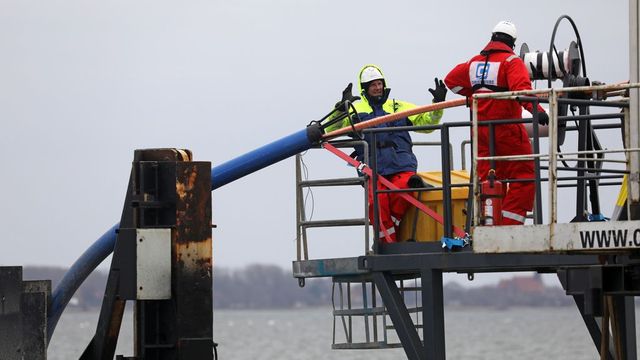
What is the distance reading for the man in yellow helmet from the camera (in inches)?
576

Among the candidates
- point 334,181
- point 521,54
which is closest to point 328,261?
point 334,181

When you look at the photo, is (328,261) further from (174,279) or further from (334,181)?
(174,279)

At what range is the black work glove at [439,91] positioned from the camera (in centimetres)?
1522

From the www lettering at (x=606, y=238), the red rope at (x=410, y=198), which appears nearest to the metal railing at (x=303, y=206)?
the red rope at (x=410, y=198)

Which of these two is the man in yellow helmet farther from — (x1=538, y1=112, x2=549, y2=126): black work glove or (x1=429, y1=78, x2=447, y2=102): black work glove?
(x1=538, y1=112, x2=549, y2=126): black work glove

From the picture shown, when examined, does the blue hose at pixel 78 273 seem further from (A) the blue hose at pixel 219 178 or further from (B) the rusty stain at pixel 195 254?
(B) the rusty stain at pixel 195 254

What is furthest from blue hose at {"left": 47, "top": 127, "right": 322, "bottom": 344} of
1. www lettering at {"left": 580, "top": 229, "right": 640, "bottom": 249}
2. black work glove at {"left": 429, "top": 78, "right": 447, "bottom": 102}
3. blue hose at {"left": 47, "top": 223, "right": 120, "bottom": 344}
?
www lettering at {"left": 580, "top": 229, "right": 640, "bottom": 249}

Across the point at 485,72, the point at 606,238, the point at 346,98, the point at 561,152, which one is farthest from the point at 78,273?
the point at 606,238

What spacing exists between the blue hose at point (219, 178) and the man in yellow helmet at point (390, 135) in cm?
35

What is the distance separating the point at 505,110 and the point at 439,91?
180 cm

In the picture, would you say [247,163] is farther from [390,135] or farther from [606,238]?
[606,238]

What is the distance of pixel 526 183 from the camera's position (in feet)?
43.4

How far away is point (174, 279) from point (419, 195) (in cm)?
369

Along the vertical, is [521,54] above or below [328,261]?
above
